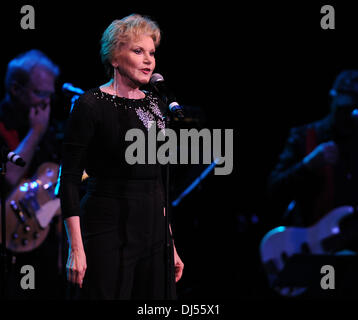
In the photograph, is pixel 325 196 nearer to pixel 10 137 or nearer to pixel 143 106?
pixel 10 137

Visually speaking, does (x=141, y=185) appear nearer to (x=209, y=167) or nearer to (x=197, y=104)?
(x=209, y=167)

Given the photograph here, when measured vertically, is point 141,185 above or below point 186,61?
below

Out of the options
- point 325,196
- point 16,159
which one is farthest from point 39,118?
point 325,196

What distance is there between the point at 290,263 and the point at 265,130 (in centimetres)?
203

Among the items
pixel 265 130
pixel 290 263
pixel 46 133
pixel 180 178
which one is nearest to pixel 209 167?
pixel 180 178

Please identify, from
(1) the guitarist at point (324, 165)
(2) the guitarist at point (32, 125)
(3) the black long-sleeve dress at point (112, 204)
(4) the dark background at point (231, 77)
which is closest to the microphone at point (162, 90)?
(3) the black long-sleeve dress at point (112, 204)

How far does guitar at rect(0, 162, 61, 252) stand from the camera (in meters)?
4.64

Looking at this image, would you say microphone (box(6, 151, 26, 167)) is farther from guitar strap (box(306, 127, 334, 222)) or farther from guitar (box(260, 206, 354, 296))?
guitar strap (box(306, 127, 334, 222))

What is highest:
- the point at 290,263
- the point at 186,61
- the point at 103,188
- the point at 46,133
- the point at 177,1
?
the point at 177,1

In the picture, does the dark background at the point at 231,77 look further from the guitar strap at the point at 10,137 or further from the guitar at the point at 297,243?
the guitar strap at the point at 10,137

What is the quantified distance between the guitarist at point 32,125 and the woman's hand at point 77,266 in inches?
89.5

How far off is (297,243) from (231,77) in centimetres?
183

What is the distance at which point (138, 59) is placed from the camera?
275 cm

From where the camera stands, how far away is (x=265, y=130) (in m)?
6.19
